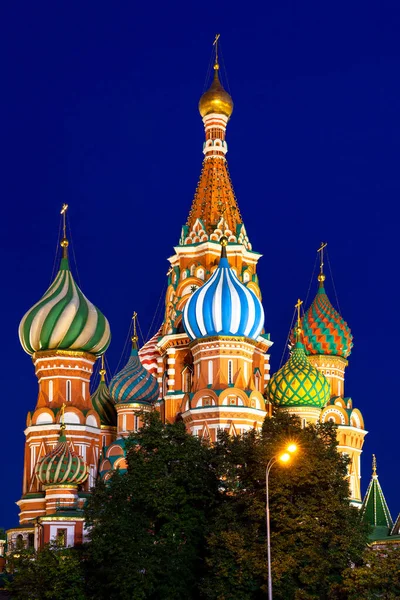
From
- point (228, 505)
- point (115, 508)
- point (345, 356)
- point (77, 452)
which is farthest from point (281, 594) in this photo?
point (345, 356)

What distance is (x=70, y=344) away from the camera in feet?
177

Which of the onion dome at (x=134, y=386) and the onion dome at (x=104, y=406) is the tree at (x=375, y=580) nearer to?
the onion dome at (x=134, y=386)

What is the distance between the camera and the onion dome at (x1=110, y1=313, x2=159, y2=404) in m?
Answer: 54.3

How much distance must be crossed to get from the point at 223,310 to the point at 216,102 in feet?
38.6

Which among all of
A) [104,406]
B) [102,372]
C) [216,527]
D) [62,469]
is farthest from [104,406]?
[216,527]

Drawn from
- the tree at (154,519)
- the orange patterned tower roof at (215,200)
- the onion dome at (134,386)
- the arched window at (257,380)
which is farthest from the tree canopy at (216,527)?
the orange patterned tower roof at (215,200)

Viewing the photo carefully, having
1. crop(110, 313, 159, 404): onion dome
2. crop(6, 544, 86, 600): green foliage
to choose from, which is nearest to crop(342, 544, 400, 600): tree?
crop(6, 544, 86, 600): green foliage

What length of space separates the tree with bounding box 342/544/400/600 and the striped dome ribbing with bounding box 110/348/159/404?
71.8 feet

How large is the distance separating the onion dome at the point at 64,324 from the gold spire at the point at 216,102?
9.61 meters

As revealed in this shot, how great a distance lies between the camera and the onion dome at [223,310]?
49656mm

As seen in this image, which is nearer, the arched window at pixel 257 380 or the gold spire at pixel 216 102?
the arched window at pixel 257 380

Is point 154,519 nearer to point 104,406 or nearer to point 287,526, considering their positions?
point 287,526

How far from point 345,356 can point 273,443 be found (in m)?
25.0

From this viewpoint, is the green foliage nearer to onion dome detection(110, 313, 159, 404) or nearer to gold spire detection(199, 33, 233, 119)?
onion dome detection(110, 313, 159, 404)
